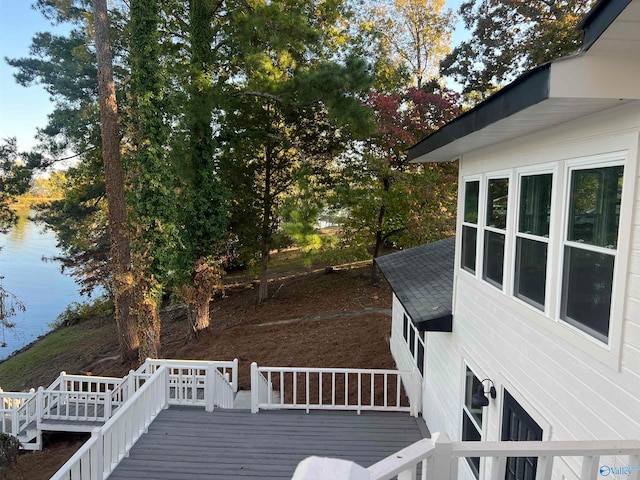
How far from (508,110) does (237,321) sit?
13373 millimetres

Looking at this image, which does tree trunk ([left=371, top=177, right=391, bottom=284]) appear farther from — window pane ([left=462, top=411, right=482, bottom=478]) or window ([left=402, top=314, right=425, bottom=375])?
window pane ([left=462, top=411, right=482, bottom=478])

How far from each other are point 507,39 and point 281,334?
15384 mm

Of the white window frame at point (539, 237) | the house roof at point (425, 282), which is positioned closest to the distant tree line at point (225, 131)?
the house roof at point (425, 282)

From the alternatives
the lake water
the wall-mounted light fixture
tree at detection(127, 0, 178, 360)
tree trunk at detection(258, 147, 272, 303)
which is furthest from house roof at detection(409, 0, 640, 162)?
the lake water

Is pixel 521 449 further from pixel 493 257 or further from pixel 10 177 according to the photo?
pixel 10 177

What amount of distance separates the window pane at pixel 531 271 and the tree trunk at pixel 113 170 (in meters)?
9.83

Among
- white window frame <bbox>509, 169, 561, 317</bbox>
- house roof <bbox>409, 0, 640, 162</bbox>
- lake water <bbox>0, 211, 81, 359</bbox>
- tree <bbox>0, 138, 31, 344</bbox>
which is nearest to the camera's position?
house roof <bbox>409, 0, 640, 162</bbox>

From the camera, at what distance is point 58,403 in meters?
8.33

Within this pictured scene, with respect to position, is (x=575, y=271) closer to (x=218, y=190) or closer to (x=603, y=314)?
(x=603, y=314)

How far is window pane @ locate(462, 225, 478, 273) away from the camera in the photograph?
175 inches

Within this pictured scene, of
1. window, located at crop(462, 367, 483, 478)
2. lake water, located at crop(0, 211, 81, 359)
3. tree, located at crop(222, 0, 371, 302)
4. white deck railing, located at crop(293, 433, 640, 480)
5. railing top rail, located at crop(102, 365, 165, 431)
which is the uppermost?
tree, located at crop(222, 0, 371, 302)

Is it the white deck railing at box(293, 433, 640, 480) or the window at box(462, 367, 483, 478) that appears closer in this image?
the white deck railing at box(293, 433, 640, 480)

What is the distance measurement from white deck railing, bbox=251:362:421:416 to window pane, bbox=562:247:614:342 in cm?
383

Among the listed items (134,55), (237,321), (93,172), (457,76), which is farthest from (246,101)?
(457,76)
